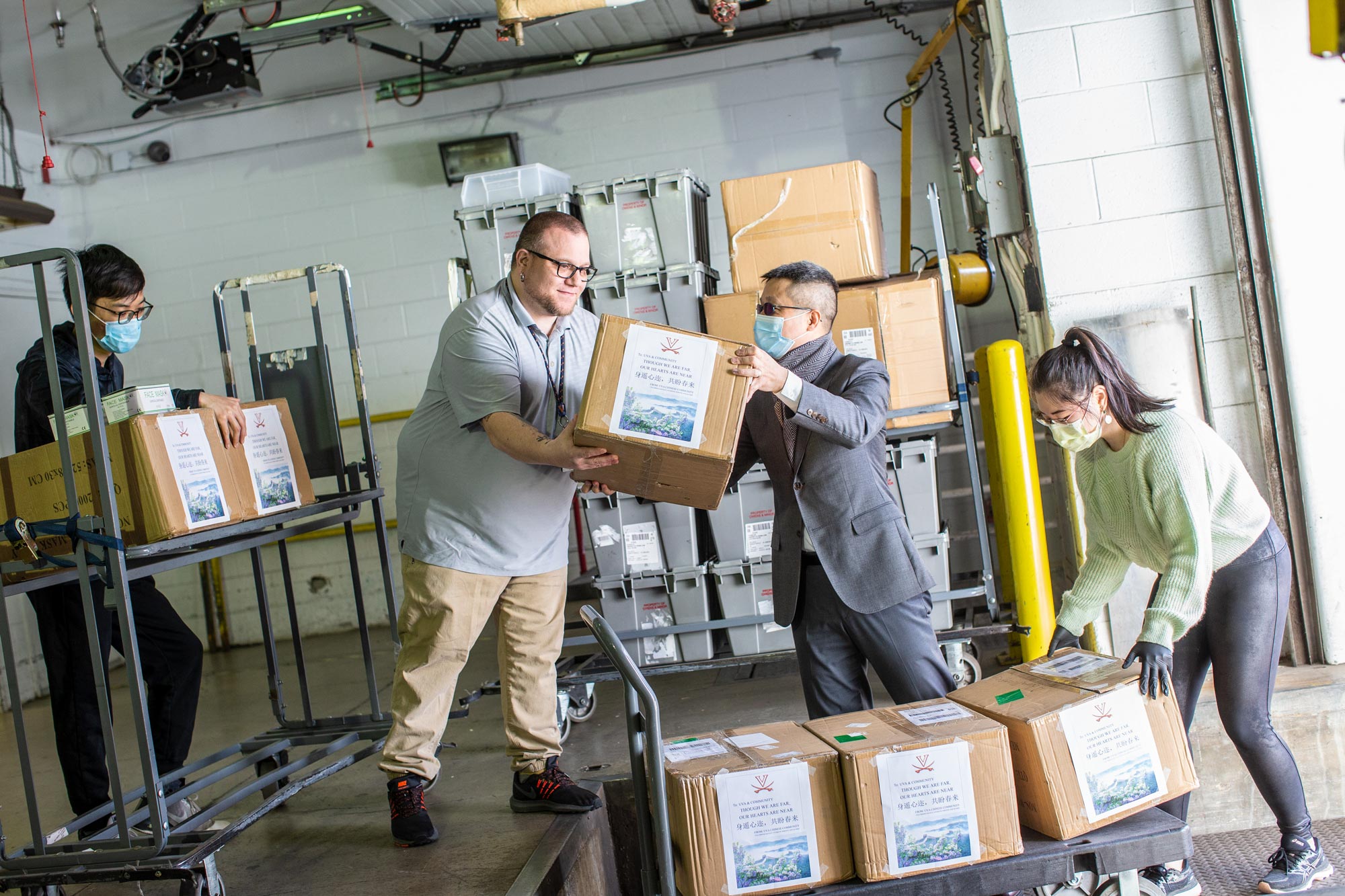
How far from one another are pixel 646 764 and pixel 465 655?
89 cm

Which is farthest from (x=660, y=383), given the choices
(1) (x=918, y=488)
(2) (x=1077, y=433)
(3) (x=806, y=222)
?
(1) (x=918, y=488)

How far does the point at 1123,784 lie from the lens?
2.11m

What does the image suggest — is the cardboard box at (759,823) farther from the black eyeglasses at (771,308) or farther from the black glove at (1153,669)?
the black eyeglasses at (771,308)

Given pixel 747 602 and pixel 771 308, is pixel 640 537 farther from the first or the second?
pixel 771 308

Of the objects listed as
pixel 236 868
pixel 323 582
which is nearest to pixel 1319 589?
pixel 236 868

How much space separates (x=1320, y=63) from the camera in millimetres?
3398

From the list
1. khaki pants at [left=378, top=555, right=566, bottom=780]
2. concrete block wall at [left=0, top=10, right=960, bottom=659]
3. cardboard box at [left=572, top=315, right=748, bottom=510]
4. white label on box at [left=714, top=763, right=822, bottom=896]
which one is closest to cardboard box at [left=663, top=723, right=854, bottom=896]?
white label on box at [left=714, top=763, right=822, bottom=896]

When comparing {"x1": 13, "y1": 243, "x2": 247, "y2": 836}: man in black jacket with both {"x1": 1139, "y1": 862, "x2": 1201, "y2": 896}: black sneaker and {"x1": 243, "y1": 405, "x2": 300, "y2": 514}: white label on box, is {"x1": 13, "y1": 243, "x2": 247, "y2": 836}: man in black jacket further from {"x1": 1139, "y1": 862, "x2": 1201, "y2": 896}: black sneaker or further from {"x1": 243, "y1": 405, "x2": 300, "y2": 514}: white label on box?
{"x1": 1139, "y1": 862, "x2": 1201, "y2": 896}: black sneaker

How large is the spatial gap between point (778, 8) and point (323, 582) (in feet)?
14.3

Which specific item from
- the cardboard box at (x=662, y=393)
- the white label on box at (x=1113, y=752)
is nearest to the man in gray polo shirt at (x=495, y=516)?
the cardboard box at (x=662, y=393)

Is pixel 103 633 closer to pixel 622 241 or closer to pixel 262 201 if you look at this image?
pixel 622 241

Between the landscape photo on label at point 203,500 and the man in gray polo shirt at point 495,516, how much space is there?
0.49m

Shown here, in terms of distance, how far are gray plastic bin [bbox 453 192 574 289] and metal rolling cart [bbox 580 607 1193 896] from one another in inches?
87.1

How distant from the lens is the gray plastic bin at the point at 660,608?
393cm
